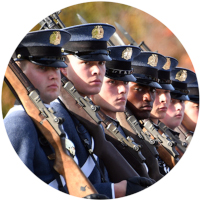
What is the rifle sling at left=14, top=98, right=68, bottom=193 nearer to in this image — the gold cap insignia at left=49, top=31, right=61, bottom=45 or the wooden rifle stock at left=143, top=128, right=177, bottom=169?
the gold cap insignia at left=49, top=31, right=61, bottom=45

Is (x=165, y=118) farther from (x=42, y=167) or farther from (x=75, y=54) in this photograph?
(x=42, y=167)

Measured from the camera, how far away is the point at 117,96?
5789mm

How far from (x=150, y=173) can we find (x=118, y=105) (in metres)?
1.17

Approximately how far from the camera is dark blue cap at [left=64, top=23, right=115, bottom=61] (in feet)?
17.0

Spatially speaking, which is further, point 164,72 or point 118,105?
Result: point 164,72

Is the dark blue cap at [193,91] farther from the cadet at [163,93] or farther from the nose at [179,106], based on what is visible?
the cadet at [163,93]

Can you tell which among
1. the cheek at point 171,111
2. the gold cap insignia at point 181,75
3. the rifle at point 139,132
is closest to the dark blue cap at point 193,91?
the gold cap insignia at point 181,75

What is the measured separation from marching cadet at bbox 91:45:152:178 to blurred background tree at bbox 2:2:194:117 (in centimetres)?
49

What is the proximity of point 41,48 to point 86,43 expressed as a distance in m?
0.81

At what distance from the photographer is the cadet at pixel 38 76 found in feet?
14.0

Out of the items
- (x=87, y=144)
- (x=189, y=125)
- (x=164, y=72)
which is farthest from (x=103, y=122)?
(x=189, y=125)

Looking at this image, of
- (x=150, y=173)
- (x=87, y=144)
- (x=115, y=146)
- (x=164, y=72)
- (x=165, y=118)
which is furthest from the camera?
(x=165, y=118)

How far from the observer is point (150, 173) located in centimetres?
625

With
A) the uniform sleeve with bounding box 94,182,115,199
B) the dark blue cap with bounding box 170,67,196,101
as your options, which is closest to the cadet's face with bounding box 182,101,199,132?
the dark blue cap with bounding box 170,67,196,101
